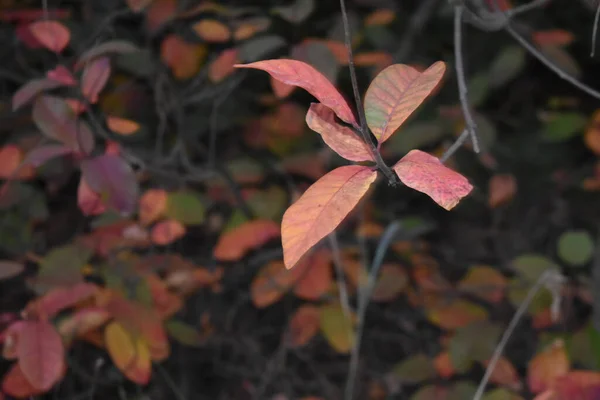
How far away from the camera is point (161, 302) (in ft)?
3.86

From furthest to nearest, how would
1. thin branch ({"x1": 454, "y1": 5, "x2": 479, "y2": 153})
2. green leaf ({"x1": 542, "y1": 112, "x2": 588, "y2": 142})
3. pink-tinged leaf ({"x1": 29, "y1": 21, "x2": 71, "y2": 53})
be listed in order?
green leaf ({"x1": 542, "y1": 112, "x2": 588, "y2": 142})
pink-tinged leaf ({"x1": 29, "y1": 21, "x2": 71, "y2": 53})
thin branch ({"x1": 454, "y1": 5, "x2": 479, "y2": 153})

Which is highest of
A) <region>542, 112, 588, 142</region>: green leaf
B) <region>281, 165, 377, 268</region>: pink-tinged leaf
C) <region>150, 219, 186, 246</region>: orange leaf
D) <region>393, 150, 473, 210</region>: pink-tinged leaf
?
<region>393, 150, 473, 210</region>: pink-tinged leaf

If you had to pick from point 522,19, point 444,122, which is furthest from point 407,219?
point 522,19

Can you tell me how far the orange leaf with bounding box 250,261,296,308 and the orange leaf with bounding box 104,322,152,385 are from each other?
242mm

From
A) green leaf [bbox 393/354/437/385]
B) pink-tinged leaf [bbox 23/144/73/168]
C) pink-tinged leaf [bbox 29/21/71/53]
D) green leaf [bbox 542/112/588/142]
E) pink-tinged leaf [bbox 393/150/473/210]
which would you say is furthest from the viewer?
green leaf [bbox 542/112/588/142]

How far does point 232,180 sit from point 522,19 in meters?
0.72

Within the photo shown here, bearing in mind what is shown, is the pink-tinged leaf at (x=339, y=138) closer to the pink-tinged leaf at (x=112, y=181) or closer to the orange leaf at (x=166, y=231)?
the pink-tinged leaf at (x=112, y=181)

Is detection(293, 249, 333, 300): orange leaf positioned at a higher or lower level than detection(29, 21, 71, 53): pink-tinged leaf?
lower

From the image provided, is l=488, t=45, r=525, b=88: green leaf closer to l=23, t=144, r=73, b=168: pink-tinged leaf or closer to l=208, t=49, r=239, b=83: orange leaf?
l=208, t=49, r=239, b=83: orange leaf

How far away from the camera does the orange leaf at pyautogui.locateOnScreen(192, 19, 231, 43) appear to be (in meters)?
1.14

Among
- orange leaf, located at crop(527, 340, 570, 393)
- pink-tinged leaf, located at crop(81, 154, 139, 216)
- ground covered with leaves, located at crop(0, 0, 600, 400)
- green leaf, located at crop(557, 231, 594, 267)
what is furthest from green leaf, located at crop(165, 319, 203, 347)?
green leaf, located at crop(557, 231, 594, 267)

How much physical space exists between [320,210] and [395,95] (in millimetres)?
154

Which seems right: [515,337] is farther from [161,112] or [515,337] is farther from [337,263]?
[161,112]

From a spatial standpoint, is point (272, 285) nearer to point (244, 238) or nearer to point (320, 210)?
point (244, 238)
